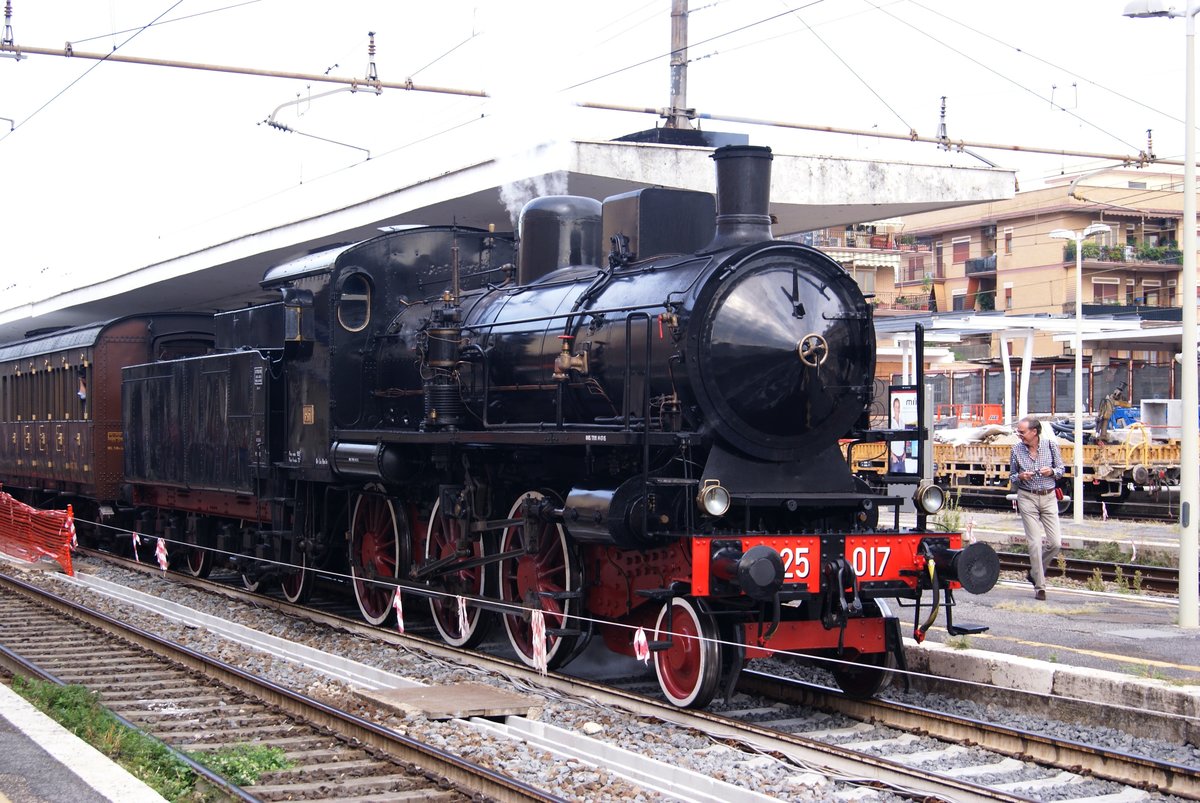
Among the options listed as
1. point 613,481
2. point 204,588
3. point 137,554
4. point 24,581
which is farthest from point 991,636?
point 137,554

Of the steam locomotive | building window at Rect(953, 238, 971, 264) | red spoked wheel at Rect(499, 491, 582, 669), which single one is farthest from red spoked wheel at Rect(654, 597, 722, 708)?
building window at Rect(953, 238, 971, 264)

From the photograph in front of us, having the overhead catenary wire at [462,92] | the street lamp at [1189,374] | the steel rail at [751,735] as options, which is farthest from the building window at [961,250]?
the steel rail at [751,735]

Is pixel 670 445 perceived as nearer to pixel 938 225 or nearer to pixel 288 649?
pixel 288 649

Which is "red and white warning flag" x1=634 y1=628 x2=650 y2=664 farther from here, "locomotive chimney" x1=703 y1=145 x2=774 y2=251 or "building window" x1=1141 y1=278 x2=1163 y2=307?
"building window" x1=1141 y1=278 x2=1163 y2=307

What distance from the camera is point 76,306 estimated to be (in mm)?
29172

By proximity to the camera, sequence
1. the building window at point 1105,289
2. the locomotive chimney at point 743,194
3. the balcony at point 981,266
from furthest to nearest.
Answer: the balcony at point 981,266, the building window at point 1105,289, the locomotive chimney at point 743,194

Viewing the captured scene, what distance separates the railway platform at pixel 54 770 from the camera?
5391 mm

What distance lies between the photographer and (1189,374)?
10.0 metres

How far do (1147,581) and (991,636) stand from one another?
530 cm

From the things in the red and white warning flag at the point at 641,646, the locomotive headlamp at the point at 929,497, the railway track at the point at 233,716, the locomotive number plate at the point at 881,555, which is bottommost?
the railway track at the point at 233,716

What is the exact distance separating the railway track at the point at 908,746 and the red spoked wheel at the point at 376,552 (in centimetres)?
321

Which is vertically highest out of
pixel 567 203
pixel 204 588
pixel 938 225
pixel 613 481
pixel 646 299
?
pixel 938 225

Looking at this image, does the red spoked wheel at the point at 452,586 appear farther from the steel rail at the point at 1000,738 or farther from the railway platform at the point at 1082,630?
the railway platform at the point at 1082,630

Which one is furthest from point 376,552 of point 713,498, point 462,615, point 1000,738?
point 1000,738
